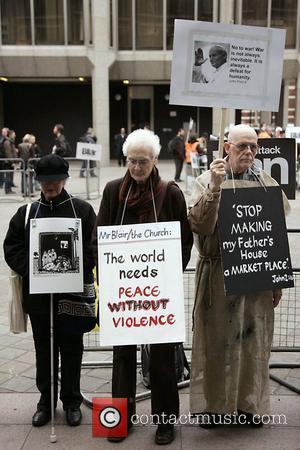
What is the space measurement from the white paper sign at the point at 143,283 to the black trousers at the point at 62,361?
0.60m

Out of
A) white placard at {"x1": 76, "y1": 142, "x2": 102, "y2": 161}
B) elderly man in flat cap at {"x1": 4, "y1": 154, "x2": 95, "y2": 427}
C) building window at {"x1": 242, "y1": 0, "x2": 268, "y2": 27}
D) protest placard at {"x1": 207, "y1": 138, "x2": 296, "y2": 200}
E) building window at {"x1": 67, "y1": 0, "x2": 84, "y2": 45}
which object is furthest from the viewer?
building window at {"x1": 242, "y1": 0, "x2": 268, "y2": 27}

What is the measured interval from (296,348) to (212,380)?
4.39 ft

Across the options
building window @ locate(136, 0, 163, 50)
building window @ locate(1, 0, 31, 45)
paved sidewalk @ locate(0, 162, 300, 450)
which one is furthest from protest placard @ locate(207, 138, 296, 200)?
building window @ locate(1, 0, 31, 45)

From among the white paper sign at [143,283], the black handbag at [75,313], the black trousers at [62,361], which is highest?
the white paper sign at [143,283]

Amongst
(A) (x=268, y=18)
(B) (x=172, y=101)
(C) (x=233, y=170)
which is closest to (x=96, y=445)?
(C) (x=233, y=170)

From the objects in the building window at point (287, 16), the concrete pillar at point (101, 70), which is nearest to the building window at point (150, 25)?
the concrete pillar at point (101, 70)

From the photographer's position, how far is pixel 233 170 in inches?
140

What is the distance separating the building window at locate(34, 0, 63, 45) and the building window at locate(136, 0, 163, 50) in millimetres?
3651

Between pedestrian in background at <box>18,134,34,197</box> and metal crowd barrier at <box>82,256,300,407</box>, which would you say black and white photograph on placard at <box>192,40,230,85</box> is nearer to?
metal crowd barrier at <box>82,256,300,407</box>

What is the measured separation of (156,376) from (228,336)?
0.54 metres

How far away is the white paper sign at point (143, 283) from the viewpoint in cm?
329

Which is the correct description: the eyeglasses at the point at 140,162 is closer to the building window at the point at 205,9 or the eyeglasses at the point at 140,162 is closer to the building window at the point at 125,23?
the building window at the point at 125,23

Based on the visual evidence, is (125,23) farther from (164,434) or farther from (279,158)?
(164,434)

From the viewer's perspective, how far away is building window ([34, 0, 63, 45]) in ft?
84.8
